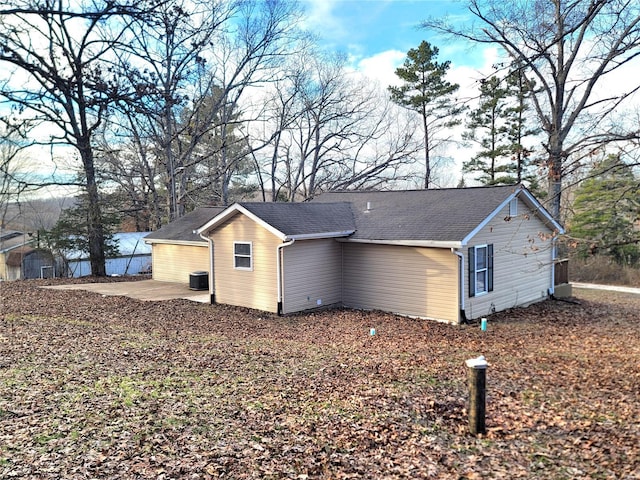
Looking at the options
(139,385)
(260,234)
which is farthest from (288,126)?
(139,385)

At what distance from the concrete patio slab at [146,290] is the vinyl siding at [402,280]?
492 centimetres

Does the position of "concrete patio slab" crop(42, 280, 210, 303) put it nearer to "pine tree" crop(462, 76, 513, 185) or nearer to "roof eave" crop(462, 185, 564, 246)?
"roof eave" crop(462, 185, 564, 246)

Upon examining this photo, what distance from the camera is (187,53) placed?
23688 millimetres

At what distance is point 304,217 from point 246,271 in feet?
8.07

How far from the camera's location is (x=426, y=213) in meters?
14.2

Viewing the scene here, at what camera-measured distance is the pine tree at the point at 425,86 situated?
30.6 metres

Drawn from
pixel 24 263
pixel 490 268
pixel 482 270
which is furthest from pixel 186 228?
Answer: pixel 24 263

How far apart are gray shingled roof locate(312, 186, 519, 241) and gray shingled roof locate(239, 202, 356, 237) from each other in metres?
0.53

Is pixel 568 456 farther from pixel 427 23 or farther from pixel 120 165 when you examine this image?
pixel 120 165

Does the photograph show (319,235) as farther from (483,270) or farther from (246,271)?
(483,270)

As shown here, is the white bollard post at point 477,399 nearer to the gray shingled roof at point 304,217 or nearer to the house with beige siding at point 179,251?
the gray shingled roof at point 304,217

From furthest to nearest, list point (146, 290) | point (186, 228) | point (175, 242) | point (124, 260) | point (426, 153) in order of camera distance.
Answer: point (426, 153) < point (124, 260) < point (186, 228) < point (175, 242) < point (146, 290)

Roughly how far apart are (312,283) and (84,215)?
13.8 metres

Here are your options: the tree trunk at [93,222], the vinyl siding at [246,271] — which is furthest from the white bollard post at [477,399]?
the tree trunk at [93,222]
